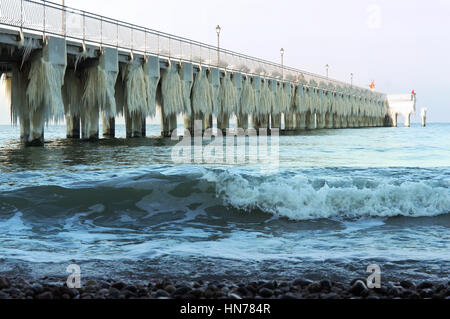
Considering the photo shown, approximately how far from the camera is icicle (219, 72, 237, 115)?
117ft

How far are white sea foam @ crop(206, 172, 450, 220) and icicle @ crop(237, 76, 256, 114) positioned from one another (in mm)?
30057

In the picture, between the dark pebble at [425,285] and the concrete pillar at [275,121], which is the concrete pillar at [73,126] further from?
the dark pebble at [425,285]

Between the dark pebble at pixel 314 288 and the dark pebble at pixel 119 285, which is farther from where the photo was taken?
the dark pebble at pixel 119 285

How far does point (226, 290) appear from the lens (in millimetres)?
4277

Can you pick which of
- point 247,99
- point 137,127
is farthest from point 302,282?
point 247,99

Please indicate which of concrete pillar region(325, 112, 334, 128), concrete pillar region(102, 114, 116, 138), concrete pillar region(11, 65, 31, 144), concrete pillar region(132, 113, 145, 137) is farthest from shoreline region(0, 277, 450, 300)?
concrete pillar region(325, 112, 334, 128)

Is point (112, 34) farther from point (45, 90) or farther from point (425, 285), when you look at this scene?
point (425, 285)

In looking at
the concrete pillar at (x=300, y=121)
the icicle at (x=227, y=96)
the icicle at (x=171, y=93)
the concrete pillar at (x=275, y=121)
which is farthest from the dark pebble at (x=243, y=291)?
the concrete pillar at (x=300, y=121)

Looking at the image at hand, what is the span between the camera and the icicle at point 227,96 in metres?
35.7

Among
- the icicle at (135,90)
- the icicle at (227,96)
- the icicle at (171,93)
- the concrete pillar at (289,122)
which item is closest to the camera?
the icicle at (135,90)

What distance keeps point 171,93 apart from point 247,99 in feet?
37.2

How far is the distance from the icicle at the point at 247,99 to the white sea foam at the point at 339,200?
98.6ft

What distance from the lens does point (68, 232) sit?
23.4ft
